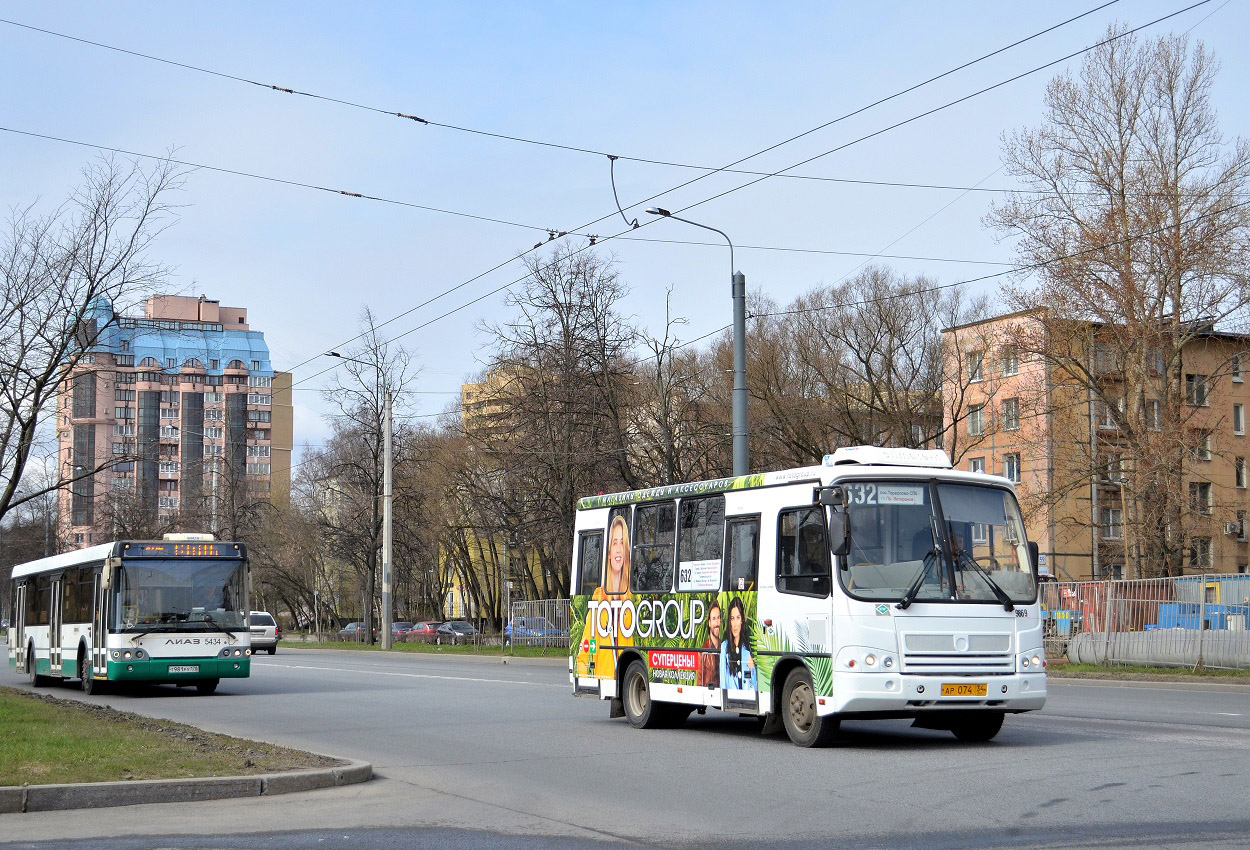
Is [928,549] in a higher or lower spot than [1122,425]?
lower

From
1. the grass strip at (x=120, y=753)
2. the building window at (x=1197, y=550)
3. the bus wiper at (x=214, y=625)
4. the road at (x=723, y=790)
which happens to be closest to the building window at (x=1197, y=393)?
the building window at (x=1197, y=550)

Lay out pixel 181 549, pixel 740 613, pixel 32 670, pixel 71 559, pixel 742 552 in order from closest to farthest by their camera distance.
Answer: pixel 740 613
pixel 742 552
pixel 181 549
pixel 71 559
pixel 32 670

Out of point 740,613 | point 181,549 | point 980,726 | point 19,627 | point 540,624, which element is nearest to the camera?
point 980,726

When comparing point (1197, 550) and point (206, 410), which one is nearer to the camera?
point (1197, 550)

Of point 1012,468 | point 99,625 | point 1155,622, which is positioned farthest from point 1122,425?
point 99,625

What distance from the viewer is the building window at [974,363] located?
50656mm

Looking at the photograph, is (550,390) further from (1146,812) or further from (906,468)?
(1146,812)

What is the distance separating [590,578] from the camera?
18.3 metres

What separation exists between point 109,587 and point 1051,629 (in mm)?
21201

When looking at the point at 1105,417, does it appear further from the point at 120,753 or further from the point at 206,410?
the point at 206,410

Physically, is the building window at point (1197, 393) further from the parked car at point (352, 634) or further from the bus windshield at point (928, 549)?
the parked car at point (352, 634)

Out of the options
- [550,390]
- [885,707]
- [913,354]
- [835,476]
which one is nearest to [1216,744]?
[885,707]

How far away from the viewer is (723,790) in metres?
10.9

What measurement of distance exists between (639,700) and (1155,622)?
18.3 metres
